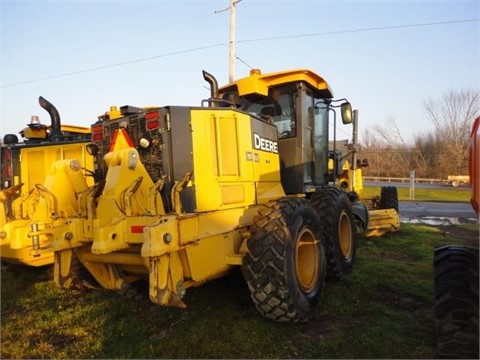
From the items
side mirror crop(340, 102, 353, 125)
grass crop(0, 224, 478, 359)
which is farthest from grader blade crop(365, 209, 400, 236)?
grass crop(0, 224, 478, 359)

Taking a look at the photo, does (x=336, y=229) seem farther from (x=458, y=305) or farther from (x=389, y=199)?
(x=389, y=199)

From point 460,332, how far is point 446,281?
1.21 ft

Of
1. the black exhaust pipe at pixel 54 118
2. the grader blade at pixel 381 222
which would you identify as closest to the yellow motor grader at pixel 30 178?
the black exhaust pipe at pixel 54 118

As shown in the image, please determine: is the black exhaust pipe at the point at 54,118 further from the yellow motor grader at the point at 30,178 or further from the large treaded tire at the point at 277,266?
the large treaded tire at the point at 277,266

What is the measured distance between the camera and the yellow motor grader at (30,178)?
3869 millimetres

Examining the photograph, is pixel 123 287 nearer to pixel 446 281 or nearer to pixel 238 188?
pixel 238 188

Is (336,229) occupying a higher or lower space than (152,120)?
lower

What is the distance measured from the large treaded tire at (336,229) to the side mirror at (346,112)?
127 centimetres

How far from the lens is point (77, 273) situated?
4129mm

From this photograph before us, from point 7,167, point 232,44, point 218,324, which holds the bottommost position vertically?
point 218,324

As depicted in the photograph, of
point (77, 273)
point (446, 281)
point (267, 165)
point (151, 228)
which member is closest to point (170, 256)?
point (151, 228)

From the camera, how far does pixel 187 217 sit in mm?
3361

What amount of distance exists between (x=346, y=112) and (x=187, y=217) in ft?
13.3

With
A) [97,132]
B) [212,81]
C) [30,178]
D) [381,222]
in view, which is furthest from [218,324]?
[381,222]
